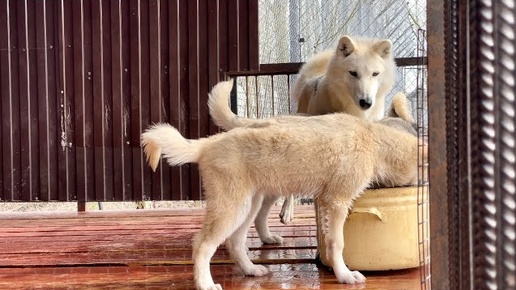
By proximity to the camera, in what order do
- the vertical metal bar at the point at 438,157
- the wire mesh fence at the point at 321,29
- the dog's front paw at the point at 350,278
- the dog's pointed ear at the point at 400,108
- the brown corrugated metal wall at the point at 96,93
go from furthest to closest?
the brown corrugated metal wall at the point at 96,93 < the wire mesh fence at the point at 321,29 < the dog's pointed ear at the point at 400,108 < the dog's front paw at the point at 350,278 < the vertical metal bar at the point at 438,157

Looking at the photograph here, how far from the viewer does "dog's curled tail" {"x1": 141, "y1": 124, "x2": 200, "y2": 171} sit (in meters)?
2.91

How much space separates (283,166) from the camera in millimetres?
2967

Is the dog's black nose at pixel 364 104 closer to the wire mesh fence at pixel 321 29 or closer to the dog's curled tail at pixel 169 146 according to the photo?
the wire mesh fence at pixel 321 29

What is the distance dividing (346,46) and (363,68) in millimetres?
203

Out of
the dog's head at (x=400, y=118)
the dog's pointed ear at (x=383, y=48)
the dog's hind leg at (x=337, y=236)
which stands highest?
the dog's pointed ear at (x=383, y=48)

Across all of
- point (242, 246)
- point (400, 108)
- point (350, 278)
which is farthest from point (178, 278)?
point (400, 108)

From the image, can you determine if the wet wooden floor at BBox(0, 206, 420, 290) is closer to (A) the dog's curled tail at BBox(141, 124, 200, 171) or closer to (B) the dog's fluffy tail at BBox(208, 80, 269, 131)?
(A) the dog's curled tail at BBox(141, 124, 200, 171)

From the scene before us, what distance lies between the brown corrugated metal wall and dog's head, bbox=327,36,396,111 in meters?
2.31

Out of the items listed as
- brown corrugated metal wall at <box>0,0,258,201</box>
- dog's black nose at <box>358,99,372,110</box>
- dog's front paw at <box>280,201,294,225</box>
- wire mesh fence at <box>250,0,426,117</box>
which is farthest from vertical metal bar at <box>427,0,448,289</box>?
brown corrugated metal wall at <box>0,0,258,201</box>

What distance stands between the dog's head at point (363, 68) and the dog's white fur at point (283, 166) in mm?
822

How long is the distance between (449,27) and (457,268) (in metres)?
0.41

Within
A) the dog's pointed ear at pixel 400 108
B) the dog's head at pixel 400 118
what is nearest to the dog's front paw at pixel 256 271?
the dog's head at pixel 400 118

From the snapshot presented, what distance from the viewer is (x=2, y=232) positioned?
17.3 ft

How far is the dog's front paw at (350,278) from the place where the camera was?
3018 mm
